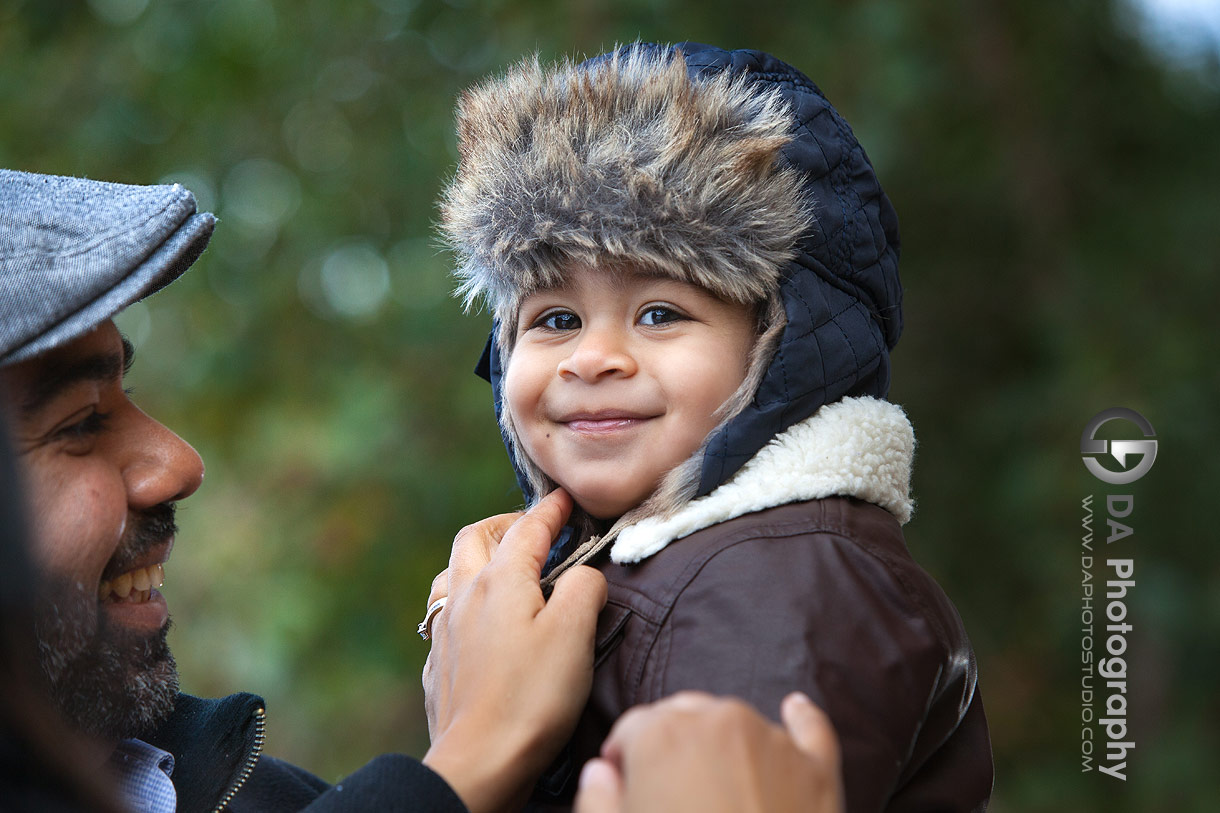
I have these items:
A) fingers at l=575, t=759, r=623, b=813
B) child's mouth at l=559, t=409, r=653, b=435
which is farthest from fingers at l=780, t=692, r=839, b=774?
child's mouth at l=559, t=409, r=653, b=435

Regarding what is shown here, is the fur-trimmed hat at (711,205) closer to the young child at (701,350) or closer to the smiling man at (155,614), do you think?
the young child at (701,350)

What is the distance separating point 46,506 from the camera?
1.34 m

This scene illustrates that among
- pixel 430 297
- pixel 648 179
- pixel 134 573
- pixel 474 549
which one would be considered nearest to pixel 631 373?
pixel 648 179

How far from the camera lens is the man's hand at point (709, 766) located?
0.96m

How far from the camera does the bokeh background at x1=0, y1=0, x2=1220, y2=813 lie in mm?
4070

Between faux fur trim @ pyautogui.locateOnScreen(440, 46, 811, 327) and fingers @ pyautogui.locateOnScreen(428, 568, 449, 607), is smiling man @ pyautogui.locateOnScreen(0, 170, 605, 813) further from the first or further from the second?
faux fur trim @ pyautogui.locateOnScreen(440, 46, 811, 327)

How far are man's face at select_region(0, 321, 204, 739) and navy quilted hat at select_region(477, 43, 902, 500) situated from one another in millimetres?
747

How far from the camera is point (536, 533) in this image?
5.12 feet

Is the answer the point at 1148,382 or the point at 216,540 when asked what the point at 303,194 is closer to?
the point at 216,540

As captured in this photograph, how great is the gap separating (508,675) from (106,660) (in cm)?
55

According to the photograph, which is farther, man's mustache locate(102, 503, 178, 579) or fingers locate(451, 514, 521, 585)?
fingers locate(451, 514, 521, 585)

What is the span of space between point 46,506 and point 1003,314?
463 cm

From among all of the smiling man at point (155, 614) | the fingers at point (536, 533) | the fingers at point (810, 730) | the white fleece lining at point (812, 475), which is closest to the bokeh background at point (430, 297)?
the fingers at point (536, 533)

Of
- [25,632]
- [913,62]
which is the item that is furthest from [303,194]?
[25,632]
